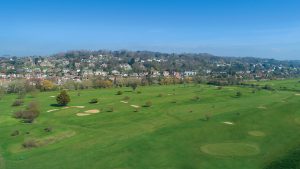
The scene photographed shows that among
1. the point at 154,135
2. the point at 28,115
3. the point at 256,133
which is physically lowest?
the point at 154,135

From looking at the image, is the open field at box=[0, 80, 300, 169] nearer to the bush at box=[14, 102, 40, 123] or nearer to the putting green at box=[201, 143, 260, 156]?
the putting green at box=[201, 143, 260, 156]

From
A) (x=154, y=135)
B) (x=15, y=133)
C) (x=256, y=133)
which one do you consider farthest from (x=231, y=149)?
(x=15, y=133)

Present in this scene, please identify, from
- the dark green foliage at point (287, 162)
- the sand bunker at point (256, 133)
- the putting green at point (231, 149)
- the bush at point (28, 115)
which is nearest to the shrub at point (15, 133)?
the bush at point (28, 115)

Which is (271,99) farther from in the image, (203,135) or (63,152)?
(63,152)

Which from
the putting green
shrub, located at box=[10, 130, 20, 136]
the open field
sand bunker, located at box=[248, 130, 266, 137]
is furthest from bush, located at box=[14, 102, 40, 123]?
sand bunker, located at box=[248, 130, 266, 137]

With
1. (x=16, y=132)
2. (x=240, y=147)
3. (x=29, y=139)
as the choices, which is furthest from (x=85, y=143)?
(x=240, y=147)

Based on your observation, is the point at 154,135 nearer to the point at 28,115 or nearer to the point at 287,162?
the point at 287,162
